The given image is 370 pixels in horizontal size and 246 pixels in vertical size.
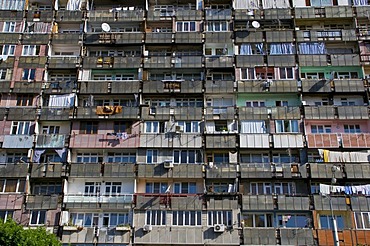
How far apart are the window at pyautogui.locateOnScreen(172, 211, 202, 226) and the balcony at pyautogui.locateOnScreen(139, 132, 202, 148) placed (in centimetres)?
495

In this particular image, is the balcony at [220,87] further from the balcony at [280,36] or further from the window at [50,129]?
the window at [50,129]

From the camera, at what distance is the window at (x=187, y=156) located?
35.7 metres

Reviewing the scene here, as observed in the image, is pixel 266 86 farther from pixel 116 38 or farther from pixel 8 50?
pixel 8 50

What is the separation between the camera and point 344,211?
1319 inches

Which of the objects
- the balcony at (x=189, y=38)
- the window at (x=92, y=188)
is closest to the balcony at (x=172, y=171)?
the window at (x=92, y=188)

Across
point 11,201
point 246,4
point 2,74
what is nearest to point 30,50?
point 2,74

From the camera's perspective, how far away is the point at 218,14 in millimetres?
40656

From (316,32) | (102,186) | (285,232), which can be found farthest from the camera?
(316,32)

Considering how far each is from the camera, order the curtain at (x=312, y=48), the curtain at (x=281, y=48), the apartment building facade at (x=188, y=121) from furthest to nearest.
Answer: the curtain at (x=281, y=48)
the curtain at (x=312, y=48)
the apartment building facade at (x=188, y=121)

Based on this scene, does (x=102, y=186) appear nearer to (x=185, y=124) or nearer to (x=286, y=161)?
(x=185, y=124)

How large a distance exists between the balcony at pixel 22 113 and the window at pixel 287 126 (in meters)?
18.3

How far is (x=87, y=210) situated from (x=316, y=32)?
74.1 ft

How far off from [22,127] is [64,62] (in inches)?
243

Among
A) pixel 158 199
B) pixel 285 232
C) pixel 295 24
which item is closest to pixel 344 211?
pixel 285 232
